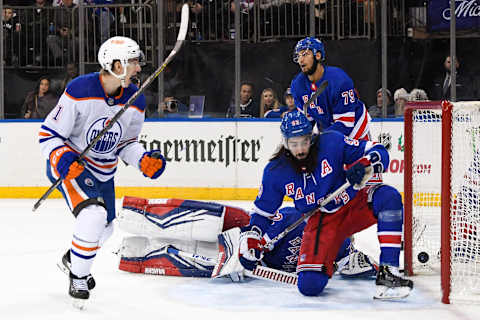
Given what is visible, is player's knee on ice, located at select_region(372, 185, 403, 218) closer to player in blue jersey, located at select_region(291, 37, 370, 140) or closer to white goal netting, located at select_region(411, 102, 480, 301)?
white goal netting, located at select_region(411, 102, 480, 301)

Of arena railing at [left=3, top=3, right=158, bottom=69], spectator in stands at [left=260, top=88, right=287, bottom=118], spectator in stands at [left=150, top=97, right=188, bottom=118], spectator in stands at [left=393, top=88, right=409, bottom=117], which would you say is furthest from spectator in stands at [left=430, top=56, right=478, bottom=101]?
arena railing at [left=3, top=3, right=158, bottom=69]

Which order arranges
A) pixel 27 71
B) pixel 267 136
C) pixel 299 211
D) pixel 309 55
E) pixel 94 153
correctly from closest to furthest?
pixel 94 153
pixel 299 211
pixel 309 55
pixel 267 136
pixel 27 71

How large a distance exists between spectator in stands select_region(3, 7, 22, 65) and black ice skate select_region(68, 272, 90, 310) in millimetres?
4844

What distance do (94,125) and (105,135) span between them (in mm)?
75

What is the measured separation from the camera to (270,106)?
7.50 meters

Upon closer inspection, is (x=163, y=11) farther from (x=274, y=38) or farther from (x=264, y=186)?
(x=264, y=186)

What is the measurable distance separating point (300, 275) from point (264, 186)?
414 millimetres

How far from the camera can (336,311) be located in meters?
3.35

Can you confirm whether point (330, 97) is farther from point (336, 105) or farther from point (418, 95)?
point (418, 95)

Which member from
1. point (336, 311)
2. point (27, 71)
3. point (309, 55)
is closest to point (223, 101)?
point (27, 71)

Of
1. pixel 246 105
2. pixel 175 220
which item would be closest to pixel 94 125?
pixel 175 220

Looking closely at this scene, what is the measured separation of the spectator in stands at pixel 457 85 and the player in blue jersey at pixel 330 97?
10.4ft

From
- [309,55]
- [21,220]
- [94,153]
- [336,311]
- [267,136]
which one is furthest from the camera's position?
[267,136]

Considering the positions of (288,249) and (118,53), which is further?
(288,249)
